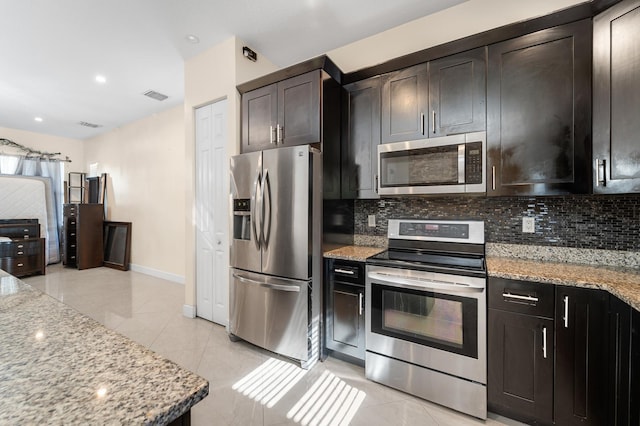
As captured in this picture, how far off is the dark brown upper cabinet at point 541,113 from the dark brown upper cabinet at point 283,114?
4.30ft

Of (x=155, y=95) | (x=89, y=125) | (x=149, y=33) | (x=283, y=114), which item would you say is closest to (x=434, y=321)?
(x=283, y=114)

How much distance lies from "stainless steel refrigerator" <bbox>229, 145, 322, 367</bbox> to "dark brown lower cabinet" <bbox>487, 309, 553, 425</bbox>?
123cm

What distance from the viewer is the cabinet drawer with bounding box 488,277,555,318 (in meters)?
1.54

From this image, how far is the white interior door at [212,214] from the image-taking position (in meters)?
2.97

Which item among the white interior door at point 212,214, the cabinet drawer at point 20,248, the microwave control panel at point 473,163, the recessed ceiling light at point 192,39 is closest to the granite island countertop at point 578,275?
the microwave control panel at point 473,163

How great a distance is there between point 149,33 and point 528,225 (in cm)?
382

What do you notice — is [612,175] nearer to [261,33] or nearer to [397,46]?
[397,46]

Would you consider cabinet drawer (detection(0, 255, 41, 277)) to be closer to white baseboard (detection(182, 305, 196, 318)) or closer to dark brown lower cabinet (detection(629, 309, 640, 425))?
white baseboard (detection(182, 305, 196, 318))

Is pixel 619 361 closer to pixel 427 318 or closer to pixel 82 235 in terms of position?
pixel 427 318

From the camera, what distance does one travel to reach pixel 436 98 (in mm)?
2100

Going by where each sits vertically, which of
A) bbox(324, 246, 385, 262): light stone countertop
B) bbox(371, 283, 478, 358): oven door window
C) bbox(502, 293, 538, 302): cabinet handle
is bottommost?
bbox(371, 283, 478, 358): oven door window

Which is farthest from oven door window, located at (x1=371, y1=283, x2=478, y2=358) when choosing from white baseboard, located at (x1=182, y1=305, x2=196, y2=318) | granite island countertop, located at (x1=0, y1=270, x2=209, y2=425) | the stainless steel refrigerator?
white baseboard, located at (x1=182, y1=305, x2=196, y2=318)

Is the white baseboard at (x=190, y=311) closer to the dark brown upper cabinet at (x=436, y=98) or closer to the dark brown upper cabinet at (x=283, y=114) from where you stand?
the dark brown upper cabinet at (x=283, y=114)

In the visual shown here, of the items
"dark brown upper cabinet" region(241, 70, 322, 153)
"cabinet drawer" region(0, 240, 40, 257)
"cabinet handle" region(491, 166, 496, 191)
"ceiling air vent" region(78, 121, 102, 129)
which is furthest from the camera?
"ceiling air vent" region(78, 121, 102, 129)
